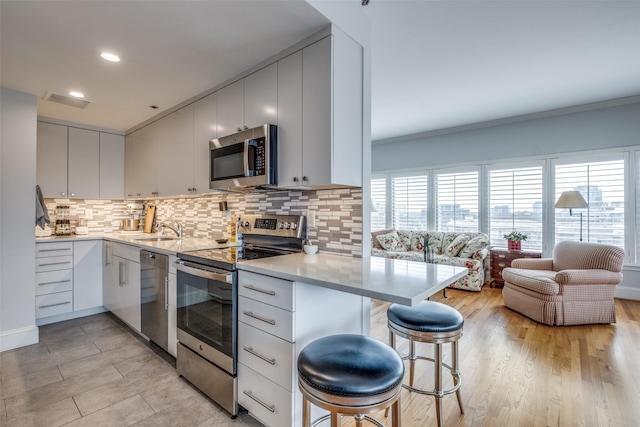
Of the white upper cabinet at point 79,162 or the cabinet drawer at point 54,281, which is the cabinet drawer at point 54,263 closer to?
the cabinet drawer at point 54,281

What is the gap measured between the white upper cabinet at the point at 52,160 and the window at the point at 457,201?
5704 millimetres

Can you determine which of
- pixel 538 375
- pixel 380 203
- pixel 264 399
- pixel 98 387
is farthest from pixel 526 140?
pixel 98 387

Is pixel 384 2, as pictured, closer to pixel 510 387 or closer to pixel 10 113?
pixel 510 387

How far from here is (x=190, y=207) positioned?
3592 mm

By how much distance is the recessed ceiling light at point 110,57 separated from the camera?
2.13 m

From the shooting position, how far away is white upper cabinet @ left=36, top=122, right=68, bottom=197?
134 inches

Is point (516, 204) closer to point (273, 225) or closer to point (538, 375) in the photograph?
point (538, 375)

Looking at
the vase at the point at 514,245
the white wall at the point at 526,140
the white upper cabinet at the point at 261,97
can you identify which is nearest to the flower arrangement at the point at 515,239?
the vase at the point at 514,245

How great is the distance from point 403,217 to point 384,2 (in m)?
4.58

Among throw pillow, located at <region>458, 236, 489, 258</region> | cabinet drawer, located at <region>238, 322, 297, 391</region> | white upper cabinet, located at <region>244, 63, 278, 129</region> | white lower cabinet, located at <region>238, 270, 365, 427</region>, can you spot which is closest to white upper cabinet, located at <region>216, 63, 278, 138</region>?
white upper cabinet, located at <region>244, 63, 278, 129</region>

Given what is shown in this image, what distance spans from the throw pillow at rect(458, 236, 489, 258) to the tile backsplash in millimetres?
3465

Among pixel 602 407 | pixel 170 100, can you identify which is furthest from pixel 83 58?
pixel 602 407

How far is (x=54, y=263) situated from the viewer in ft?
10.3

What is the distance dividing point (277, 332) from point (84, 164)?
3706 millimetres
